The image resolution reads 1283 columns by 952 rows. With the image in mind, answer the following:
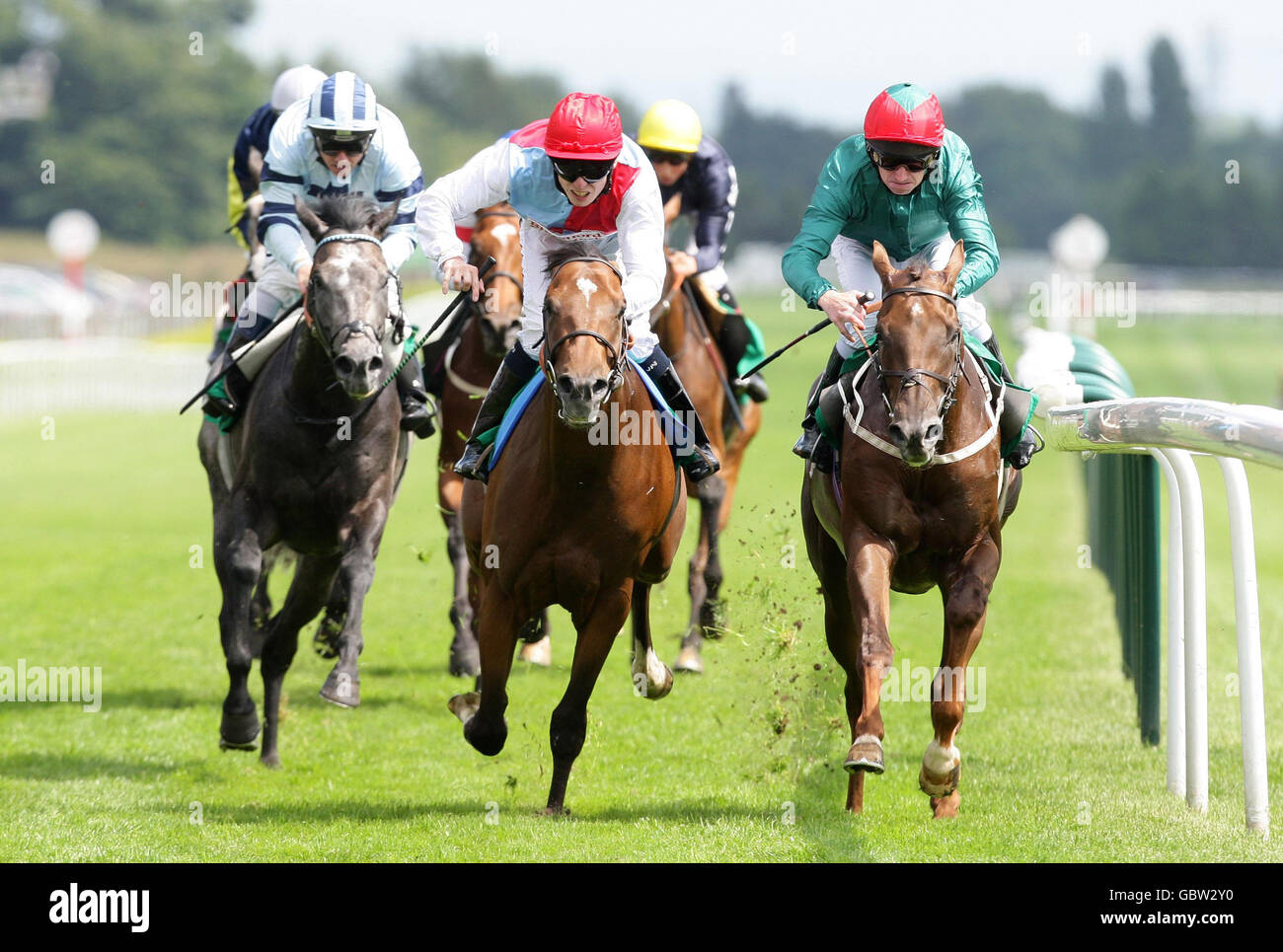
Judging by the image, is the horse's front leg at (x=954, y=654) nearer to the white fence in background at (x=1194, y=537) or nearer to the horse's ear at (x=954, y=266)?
the white fence in background at (x=1194, y=537)

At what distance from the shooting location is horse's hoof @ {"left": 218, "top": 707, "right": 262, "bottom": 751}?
7020 millimetres

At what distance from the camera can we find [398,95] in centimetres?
9450

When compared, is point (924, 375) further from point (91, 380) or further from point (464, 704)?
point (91, 380)

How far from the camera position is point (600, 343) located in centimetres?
524

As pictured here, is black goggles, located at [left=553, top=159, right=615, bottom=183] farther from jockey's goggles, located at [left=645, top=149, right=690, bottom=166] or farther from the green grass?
jockey's goggles, located at [left=645, top=149, right=690, bottom=166]

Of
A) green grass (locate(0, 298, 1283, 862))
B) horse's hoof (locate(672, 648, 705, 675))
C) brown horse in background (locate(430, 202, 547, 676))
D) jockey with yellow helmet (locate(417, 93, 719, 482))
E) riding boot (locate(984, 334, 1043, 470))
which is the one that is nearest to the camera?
green grass (locate(0, 298, 1283, 862))

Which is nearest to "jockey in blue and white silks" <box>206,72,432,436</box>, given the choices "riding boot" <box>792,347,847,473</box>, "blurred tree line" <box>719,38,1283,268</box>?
"riding boot" <box>792,347,847,473</box>

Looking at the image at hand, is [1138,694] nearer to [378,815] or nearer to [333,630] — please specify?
[378,815]

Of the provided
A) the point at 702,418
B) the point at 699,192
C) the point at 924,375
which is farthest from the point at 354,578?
the point at 699,192

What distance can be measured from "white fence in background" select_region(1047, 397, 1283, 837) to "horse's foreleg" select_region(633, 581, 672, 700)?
1.72 metres

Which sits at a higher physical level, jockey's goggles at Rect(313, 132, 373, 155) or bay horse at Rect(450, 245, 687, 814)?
jockey's goggles at Rect(313, 132, 373, 155)

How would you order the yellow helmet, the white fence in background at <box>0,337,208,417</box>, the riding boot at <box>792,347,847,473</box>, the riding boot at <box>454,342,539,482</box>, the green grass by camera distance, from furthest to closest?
1. the white fence in background at <box>0,337,208,417</box>
2. the yellow helmet
3. the riding boot at <box>454,342,539,482</box>
4. the riding boot at <box>792,347,847,473</box>
5. the green grass
